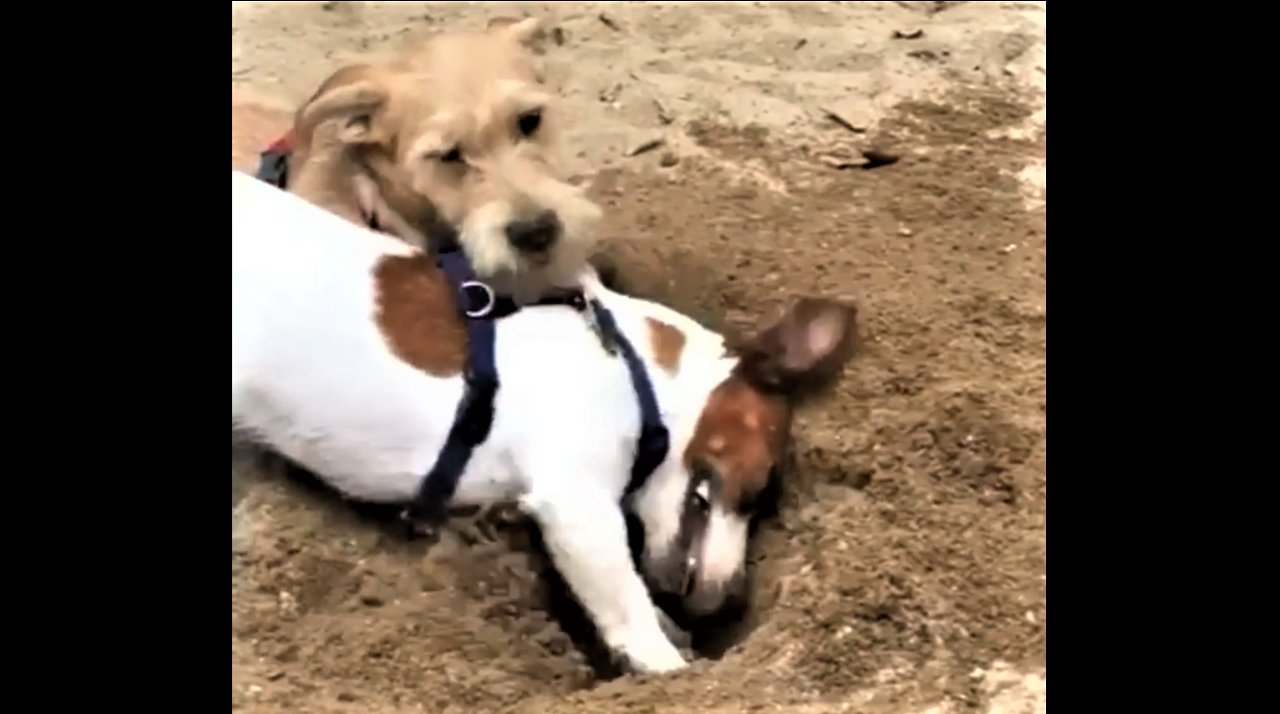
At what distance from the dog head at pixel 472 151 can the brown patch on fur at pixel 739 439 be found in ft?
0.91

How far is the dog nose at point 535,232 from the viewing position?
199 cm

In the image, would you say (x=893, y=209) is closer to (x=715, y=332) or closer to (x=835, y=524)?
(x=715, y=332)

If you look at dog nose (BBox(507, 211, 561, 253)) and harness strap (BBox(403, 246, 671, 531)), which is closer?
harness strap (BBox(403, 246, 671, 531))

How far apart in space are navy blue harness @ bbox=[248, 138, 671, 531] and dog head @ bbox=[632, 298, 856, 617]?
0.04 meters

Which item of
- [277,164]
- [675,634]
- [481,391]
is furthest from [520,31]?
[675,634]

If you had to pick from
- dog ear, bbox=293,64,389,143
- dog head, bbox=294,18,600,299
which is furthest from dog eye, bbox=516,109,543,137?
dog ear, bbox=293,64,389,143

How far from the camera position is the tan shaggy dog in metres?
2.01

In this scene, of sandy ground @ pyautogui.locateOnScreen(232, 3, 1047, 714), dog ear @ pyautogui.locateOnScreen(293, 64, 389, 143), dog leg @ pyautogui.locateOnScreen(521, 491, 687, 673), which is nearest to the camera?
sandy ground @ pyautogui.locateOnScreen(232, 3, 1047, 714)

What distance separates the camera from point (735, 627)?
1878mm

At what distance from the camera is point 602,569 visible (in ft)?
5.98

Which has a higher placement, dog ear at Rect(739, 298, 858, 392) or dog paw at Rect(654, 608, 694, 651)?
dog ear at Rect(739, 298, 858, 392)

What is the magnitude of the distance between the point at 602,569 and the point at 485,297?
395 mm

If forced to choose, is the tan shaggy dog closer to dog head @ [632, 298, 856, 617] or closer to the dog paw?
dog head @ [632, 298, 856, 617]
